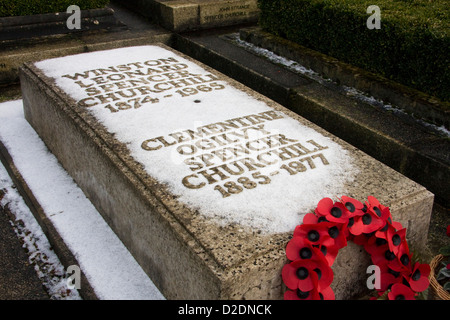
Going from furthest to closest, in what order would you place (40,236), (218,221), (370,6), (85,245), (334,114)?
(370,6) < (334,114) < (40,236) < (85,245) < (218,221)

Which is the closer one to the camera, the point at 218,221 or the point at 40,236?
the point at 218,221

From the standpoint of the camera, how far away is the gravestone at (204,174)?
2.28 meters

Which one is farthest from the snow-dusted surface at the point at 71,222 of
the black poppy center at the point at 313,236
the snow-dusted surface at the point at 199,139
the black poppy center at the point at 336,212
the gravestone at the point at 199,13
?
A: the gravestone at the point at 199,13

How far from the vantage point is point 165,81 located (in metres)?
4.01

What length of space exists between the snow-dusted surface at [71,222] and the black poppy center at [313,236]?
89cm

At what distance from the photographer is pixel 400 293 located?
235 cm

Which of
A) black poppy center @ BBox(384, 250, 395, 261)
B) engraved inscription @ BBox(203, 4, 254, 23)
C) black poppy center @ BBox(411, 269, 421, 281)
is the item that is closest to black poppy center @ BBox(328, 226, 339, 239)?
black poppy center @ BBox(384, 250, 395, 261)

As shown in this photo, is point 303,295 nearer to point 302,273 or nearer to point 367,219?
point 302,273

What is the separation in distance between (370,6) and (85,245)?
327 cm

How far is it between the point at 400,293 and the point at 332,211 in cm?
49

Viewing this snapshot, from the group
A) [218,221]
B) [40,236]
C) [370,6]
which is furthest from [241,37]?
[218,221]

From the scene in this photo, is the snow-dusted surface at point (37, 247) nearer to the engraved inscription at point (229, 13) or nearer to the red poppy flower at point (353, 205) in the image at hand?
the red poppy flower at point (353, 205)

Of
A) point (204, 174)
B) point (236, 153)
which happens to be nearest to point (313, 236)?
point (204, 174)
